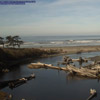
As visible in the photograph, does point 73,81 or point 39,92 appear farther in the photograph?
point 73,81

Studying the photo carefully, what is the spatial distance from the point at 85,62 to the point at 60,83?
907 inches

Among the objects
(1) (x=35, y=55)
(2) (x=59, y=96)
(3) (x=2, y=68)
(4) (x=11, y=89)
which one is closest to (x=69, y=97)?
(2) (x=59, y=96)

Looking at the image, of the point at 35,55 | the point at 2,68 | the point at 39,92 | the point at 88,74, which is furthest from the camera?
the point at 35,55

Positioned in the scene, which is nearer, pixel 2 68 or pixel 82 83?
pixel 82 83

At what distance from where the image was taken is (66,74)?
128ft

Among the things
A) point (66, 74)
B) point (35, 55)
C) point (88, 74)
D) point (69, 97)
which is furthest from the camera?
point (35, 55)

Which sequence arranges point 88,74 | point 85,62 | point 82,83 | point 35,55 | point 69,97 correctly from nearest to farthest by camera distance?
point 69,97 < point 82,83 < point 88,74 < point 85,62 < point 35,55

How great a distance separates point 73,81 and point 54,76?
15.9ft

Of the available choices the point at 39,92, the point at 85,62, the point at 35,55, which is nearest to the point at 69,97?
the point at 39,92

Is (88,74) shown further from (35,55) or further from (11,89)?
(35,55)

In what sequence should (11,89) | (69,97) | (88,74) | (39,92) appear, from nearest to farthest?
(69,97), (39,92), (11,89), (88,74)

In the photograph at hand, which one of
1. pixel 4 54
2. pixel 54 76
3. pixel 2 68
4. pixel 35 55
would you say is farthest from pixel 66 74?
pixel 35 55

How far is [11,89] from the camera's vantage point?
28.9 meters

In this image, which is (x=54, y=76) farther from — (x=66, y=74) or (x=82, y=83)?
(x=82, y=83)
